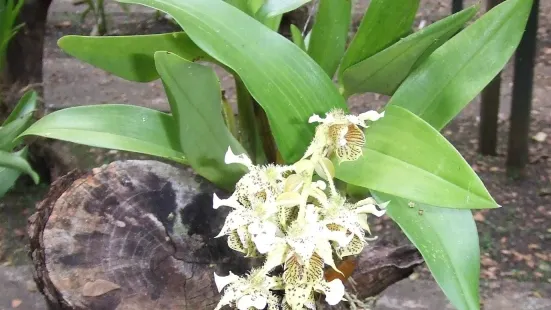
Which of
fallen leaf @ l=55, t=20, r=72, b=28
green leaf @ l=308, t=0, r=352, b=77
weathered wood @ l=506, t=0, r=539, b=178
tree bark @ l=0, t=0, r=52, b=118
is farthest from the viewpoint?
fallen leaf @ l=55, t=20, r=72, b=28

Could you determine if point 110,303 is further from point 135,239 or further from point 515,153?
point 515,153

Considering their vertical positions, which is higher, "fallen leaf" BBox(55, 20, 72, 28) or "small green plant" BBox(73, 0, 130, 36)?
"small green plant" BBox(73, 0, 130, 36)

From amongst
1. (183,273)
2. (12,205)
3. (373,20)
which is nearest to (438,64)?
(373,20)

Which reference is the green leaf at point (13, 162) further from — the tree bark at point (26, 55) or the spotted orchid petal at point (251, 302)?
the spotted orchid petal at point (251, 302)

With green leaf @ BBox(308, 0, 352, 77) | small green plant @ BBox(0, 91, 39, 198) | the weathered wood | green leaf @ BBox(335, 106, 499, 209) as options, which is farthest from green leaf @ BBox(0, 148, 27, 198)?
the weathered wood

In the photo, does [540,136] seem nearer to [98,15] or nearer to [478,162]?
[478,162]

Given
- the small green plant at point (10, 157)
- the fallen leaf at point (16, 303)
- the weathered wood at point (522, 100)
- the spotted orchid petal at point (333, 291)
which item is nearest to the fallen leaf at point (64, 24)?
the small green plant at point (10, 157)

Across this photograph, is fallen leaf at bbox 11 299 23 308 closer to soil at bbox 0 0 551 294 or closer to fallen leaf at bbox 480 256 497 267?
soil at bbox 0 0 551 294

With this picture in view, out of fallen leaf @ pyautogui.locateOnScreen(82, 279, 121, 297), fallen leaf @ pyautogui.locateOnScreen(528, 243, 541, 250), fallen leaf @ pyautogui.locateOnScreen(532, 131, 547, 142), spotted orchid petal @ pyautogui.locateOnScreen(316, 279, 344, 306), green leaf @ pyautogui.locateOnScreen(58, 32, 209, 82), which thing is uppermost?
green leaf @ pyautogui.locateOnScreen(58, 32, 209, 82)
